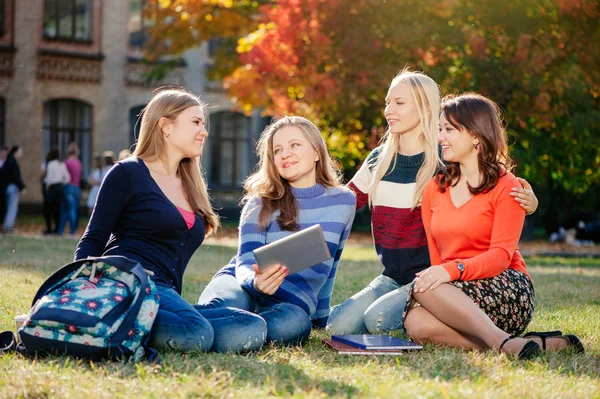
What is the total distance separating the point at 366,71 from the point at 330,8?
1191 mm

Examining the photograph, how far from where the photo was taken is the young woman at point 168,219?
437 centimetres

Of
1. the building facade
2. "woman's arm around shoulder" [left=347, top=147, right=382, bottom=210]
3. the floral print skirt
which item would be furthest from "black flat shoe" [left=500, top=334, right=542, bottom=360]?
the building facade

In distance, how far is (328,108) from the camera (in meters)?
15.6

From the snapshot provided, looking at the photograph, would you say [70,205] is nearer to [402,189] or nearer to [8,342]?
[402,189]

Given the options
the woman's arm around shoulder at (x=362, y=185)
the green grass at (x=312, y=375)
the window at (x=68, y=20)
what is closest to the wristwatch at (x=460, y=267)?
the green grass at (x=312, y=375)

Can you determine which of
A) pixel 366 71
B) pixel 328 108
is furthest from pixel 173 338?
pixel 328 108

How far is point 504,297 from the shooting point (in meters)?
4.59

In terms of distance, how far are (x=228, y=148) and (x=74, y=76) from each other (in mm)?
5369

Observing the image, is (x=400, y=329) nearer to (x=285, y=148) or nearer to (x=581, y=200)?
(x=285, y=148)

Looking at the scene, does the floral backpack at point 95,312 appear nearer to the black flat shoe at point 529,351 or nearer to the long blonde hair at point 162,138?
the long blonde hair at point 162,138

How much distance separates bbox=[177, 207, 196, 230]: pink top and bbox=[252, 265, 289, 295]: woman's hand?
1.51 ft

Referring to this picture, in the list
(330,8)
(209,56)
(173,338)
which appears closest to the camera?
(173,338)

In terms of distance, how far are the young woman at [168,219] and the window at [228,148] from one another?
2200 cm

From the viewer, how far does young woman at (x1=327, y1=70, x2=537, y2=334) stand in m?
Answer: 5.38
